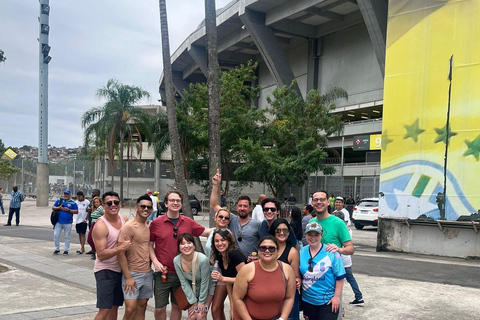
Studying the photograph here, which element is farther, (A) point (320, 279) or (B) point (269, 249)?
(A) point (320, 279)

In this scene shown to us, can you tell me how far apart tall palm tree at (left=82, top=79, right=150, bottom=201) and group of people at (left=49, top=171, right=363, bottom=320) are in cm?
2676

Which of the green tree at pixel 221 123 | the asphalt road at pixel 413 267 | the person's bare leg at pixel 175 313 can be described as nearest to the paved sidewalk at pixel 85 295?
the asphalt road at pixel 413 267

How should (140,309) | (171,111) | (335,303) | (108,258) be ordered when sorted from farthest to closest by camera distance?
(171,111) < (140,309) < (108,258) < (335,303)

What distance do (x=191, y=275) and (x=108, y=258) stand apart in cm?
86

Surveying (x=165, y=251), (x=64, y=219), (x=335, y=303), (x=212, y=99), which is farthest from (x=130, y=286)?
(x=64, y=219)

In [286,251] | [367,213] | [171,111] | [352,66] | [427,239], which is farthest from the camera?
[352,66]

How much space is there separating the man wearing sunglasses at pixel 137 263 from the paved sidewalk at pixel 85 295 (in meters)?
1.72

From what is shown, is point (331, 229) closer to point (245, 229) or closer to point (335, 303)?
point (335, 303)

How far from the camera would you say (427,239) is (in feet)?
43.5

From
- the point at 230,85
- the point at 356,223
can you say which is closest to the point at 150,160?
the point at 230,85

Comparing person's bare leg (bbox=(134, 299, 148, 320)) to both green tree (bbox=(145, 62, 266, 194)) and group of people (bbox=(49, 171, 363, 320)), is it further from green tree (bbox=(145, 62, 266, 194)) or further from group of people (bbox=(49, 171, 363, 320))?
green tree (bbox=(145, 62, 266, 194))

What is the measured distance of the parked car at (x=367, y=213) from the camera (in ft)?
68.4

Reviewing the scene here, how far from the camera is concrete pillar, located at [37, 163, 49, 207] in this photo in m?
32.1

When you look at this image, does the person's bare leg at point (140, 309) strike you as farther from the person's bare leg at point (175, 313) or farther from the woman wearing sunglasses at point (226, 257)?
the woman wearing sunglasses at point (226, 257)
